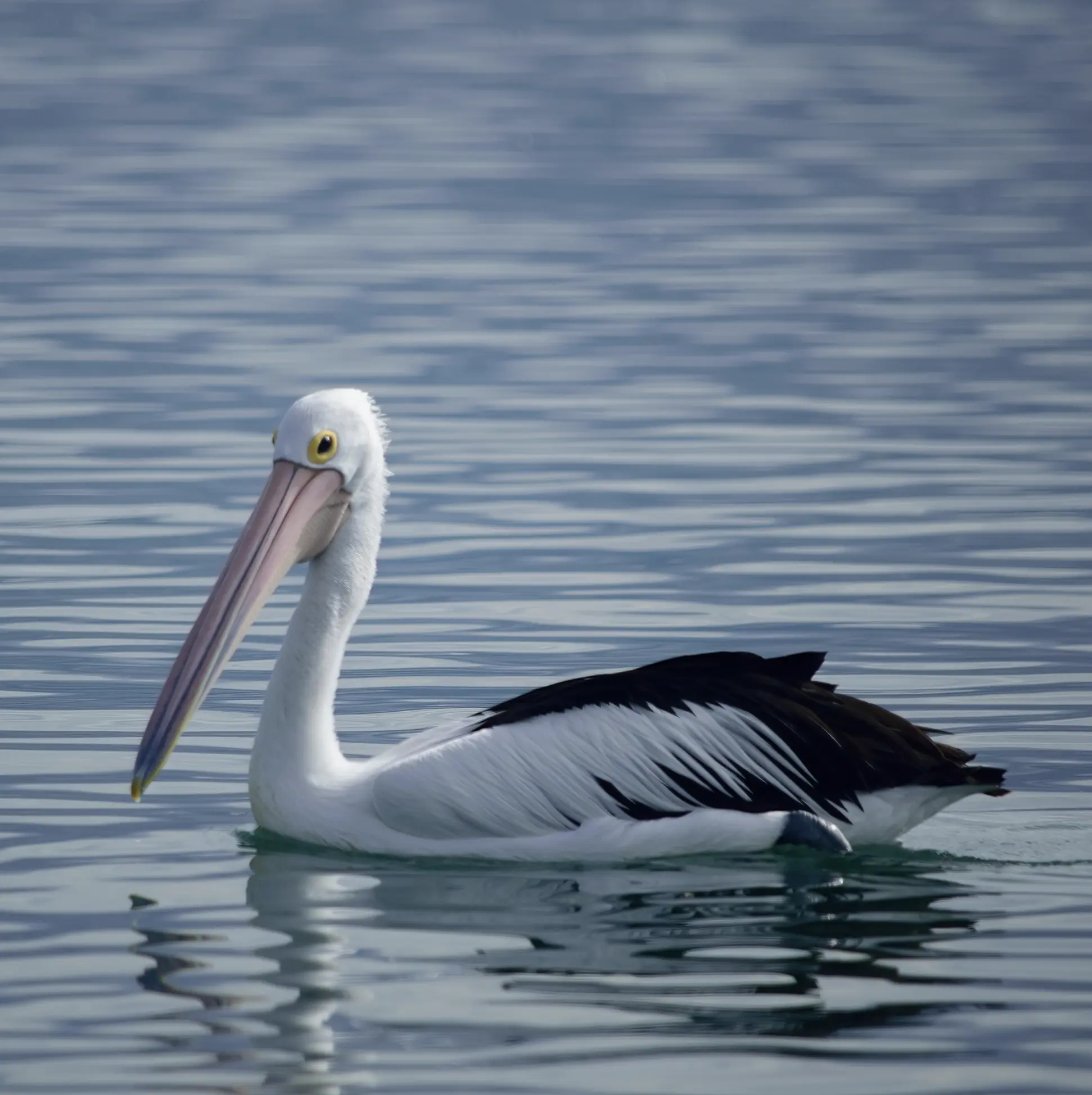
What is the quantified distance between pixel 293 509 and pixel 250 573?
0.22 m

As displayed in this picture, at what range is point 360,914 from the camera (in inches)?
253

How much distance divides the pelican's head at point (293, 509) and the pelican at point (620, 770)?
0.6 inches

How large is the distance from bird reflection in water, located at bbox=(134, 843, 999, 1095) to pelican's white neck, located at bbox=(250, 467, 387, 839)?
183mm

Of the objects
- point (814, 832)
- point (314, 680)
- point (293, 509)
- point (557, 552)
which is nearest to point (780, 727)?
point (814, 832)

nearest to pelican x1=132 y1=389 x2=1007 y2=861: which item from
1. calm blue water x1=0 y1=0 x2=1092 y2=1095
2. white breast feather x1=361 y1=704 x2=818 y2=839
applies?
white breast feather x1=361 y1=704 x2=818 y2=839

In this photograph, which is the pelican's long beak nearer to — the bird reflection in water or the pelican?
A: the pelican

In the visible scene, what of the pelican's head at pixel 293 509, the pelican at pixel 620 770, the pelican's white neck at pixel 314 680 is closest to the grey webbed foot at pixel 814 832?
the pelican at pixel 620 770

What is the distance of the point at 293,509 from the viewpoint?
720cm

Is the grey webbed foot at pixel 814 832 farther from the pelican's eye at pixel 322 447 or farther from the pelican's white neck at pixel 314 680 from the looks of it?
the pelican's eye at pixel 322 447

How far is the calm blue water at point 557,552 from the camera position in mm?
5652

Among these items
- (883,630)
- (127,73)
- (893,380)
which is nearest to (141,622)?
(883,630)

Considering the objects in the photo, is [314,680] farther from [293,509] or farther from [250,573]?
[293,509]

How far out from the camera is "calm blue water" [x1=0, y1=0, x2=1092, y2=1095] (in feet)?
18.5

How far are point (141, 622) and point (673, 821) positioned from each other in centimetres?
341
